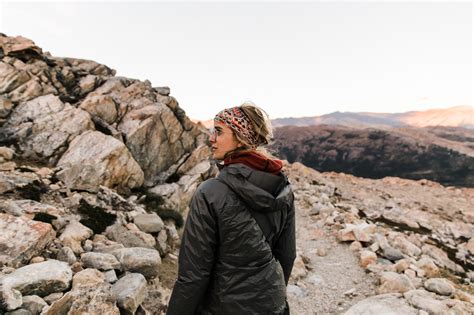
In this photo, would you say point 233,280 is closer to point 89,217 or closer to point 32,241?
point 32,241

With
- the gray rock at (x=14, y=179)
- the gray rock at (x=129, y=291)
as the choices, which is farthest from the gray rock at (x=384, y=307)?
the gray rock at (x=14, y=179)

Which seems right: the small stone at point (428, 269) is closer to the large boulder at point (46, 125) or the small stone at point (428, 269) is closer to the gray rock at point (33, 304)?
the gray rock at point (33, 304)

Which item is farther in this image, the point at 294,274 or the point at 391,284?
the point at 294,274

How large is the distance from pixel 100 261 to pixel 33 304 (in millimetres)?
1922

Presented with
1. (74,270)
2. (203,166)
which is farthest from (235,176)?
(203,166)

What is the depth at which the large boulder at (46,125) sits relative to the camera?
515 inches

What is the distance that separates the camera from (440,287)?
28.4 feet

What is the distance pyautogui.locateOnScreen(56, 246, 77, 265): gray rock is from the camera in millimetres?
6516

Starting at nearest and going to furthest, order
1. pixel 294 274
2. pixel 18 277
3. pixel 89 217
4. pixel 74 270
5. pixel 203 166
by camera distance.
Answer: pixel 18 277, pixel 74 270, pixel 89 217, pixel 294 274, pixel 203 166

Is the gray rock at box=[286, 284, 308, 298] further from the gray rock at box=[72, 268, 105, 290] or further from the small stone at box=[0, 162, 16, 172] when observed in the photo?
the small stone at box=[0, 162, 16, 172]

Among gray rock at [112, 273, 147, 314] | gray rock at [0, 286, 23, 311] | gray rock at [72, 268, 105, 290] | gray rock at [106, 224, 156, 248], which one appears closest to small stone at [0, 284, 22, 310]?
gray rock at [0, 286, 23, 311]

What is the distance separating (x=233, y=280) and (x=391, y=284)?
25.8 feet

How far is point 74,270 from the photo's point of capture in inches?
240

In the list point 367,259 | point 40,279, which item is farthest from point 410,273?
point 40,279
